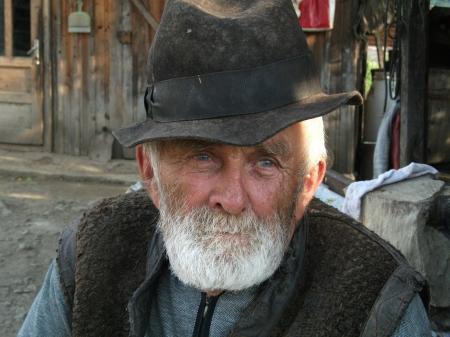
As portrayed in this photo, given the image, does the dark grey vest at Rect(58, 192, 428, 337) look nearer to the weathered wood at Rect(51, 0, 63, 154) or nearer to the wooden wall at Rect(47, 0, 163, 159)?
the wooden wall at Rect(47, 0, 163, 159)

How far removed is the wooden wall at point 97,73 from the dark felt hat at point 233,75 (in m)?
6.51

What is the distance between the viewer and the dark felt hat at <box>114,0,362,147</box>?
60.0 inches

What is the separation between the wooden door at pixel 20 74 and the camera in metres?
8.34

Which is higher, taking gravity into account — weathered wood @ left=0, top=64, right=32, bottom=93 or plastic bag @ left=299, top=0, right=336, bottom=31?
plastic bag @ left=299, top=0, right=336, bottom=31

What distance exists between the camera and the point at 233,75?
1527mm

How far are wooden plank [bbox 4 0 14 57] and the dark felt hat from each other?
7.34m

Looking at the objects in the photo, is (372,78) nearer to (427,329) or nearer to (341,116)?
(341,116)

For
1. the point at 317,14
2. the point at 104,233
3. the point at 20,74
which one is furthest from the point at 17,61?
the point at 104,233

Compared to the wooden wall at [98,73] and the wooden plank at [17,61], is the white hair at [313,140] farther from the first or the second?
the wooden plank at [17,61]

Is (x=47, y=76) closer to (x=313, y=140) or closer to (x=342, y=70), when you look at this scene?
(x=342, y=70)

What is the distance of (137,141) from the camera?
1585mm

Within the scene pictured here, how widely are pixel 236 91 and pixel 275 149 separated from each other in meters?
0.19

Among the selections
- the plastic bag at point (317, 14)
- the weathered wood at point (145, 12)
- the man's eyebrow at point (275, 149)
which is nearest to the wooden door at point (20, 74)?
the weathered wood at point (145, 12)

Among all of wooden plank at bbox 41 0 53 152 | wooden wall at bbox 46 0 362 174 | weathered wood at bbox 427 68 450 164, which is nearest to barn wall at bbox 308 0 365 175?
wooden wall at bbox 46 0 362 174
